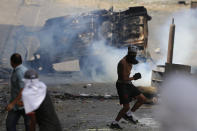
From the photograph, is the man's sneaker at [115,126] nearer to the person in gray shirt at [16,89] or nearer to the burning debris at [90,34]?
the person in gray shirt at [16,89]

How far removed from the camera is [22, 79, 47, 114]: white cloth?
4.73m

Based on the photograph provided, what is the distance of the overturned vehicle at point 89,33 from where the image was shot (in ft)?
56.5

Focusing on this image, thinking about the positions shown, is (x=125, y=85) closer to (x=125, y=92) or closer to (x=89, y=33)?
(x=125, y=92)

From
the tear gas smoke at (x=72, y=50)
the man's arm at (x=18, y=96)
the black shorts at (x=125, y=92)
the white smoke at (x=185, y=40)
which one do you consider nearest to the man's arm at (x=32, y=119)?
the man's arm at (x=18, y=96)

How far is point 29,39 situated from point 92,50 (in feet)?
14.7

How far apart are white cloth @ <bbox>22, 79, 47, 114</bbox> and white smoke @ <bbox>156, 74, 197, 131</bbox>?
1802mm

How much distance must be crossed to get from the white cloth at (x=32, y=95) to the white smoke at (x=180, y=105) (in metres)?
1.80

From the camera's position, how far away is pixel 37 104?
4.77 meters

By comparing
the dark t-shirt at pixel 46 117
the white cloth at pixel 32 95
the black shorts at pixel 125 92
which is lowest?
the black shorts at pixel 125 92

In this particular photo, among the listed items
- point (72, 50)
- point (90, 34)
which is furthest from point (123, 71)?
point (72, 50)

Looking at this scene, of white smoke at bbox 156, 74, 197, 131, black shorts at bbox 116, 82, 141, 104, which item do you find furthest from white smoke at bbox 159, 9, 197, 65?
white smoke at bbox 156, 74, 197, 131

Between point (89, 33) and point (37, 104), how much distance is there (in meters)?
12.8

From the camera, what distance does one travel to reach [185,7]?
97.8 ft

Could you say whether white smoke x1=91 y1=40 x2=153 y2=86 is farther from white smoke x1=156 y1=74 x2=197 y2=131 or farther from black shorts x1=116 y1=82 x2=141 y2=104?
white smoke x1=156 y1=74 x2=197 y2=131
